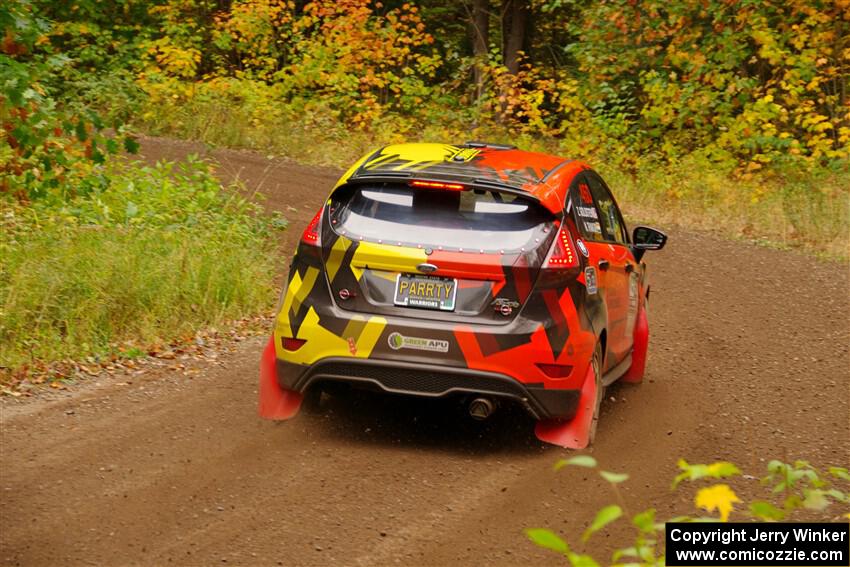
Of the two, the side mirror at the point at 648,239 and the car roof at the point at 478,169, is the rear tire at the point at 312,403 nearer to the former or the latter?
the car roof at the point at 478,169

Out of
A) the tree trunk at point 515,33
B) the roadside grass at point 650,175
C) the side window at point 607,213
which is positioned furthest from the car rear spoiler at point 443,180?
the tree trunk at point 515,33

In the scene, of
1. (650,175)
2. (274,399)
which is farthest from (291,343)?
(650,175)

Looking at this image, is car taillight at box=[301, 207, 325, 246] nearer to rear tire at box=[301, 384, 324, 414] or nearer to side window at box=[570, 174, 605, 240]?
rear tire at box=[301, 384, 324, 414]

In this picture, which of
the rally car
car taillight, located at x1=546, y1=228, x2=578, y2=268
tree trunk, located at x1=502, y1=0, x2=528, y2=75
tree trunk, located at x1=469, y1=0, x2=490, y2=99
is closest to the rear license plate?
the rally car

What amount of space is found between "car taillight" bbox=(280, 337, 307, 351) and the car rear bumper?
126mm

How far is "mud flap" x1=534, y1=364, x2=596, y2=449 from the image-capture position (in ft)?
24.0

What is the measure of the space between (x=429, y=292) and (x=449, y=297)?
0.11 metres

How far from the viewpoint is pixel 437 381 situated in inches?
274

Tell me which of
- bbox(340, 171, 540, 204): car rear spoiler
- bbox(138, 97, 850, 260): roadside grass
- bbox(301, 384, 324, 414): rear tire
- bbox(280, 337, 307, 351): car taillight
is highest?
bbox(340, 171, 540, 204): car rear spoiler

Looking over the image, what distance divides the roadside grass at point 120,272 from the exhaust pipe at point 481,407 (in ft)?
11.4

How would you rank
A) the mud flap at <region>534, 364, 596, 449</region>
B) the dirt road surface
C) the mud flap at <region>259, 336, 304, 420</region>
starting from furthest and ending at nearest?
the mud flap at <region>259, 336, 304, 420</region>, the mud flap at <region>534, 364, 596, 449</region>, the dirt road surface

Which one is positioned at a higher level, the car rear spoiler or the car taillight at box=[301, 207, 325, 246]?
the car rear spoiler

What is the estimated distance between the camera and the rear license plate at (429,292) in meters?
6.95

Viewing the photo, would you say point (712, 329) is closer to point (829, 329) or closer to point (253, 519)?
point (829, 329)
